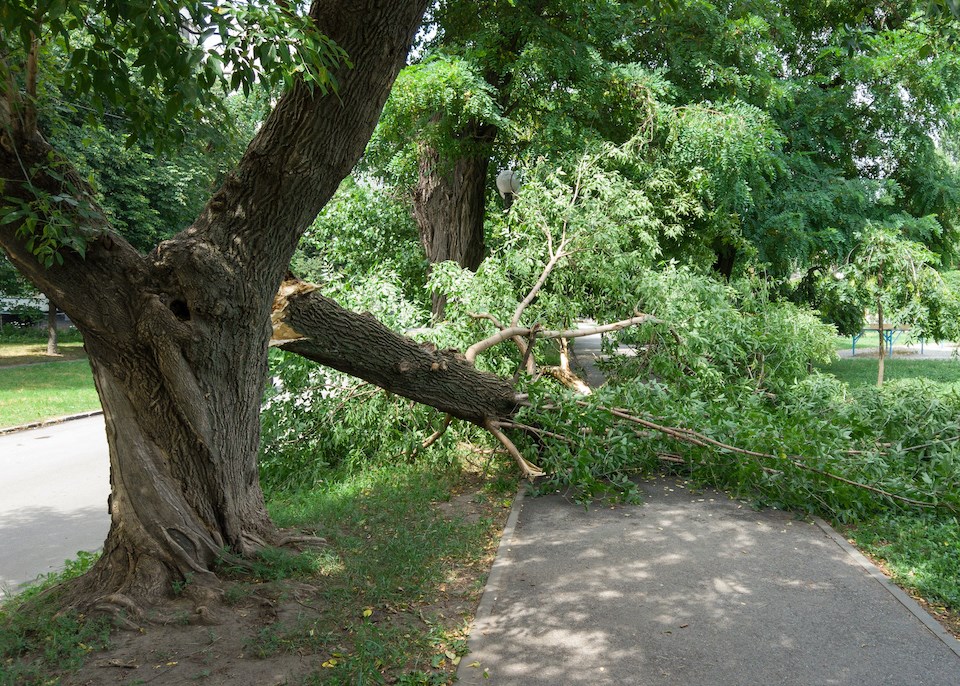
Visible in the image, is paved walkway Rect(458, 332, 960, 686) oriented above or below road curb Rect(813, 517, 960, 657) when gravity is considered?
below

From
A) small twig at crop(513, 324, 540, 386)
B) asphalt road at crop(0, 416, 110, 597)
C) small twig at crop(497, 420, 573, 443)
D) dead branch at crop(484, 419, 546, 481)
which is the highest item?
small twig at crop(513, 324, 540, 386)

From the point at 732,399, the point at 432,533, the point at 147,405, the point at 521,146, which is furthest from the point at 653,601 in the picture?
the point at 521,146

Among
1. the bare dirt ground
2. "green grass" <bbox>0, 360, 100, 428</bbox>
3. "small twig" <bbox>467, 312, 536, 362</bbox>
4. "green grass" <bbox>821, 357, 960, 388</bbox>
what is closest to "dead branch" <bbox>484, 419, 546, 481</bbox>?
"small twig" <bbox>467, 312, 536, 362</bbox>

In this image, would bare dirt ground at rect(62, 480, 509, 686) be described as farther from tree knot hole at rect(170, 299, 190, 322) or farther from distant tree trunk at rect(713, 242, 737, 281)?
distant tree trunk at rect(713, 242, 737, 281)

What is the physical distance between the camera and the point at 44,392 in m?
17.2

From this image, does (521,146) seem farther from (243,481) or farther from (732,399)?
(243,481)

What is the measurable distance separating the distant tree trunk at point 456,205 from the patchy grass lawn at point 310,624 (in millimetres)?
6895

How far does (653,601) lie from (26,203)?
180 inches

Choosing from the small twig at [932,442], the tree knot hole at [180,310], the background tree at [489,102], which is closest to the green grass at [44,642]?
the tree knot hole at [180,310]

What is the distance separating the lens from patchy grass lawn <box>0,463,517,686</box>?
13.5 feet

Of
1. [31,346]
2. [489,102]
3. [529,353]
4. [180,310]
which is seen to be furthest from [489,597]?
[31,346]

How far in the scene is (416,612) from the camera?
5.01m

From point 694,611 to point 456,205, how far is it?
9030 mm

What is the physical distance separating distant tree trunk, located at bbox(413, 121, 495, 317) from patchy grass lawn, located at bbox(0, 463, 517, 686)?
6895 mm
